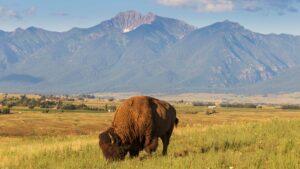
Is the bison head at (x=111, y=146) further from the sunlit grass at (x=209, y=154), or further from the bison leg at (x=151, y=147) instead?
the bison leg at (x=151, y=147)

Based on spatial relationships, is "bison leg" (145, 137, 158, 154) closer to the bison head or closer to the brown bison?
the brown bison

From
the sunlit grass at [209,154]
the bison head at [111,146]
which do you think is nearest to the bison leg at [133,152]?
the sunlit grass at [209,154]

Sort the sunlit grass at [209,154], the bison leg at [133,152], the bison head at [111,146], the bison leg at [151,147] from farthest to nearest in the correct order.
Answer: the bison leg at [133,152], the bison leg at [151,147], the bison head at [111,146], the sunlit grass at [209,154]

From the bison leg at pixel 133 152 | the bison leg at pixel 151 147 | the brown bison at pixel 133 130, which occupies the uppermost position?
the brown bison at pixel 133 130

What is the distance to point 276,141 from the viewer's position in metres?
23.6

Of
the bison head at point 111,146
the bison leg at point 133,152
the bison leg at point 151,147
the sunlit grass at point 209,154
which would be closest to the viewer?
the sunlit grass at point 209,154

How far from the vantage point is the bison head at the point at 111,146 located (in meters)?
20.4

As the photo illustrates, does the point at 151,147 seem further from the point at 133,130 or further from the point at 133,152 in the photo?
the point at 133,130

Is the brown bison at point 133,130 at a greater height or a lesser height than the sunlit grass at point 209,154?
greater

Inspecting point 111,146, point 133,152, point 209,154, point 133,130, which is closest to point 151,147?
point 133,152

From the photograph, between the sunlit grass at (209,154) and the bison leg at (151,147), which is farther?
the bison leg at (151,147)

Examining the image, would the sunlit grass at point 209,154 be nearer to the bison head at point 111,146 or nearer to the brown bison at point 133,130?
the bison head at point 111,146

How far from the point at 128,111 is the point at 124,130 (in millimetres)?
806

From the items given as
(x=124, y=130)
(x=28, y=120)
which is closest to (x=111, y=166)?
(x=124, y=130)
